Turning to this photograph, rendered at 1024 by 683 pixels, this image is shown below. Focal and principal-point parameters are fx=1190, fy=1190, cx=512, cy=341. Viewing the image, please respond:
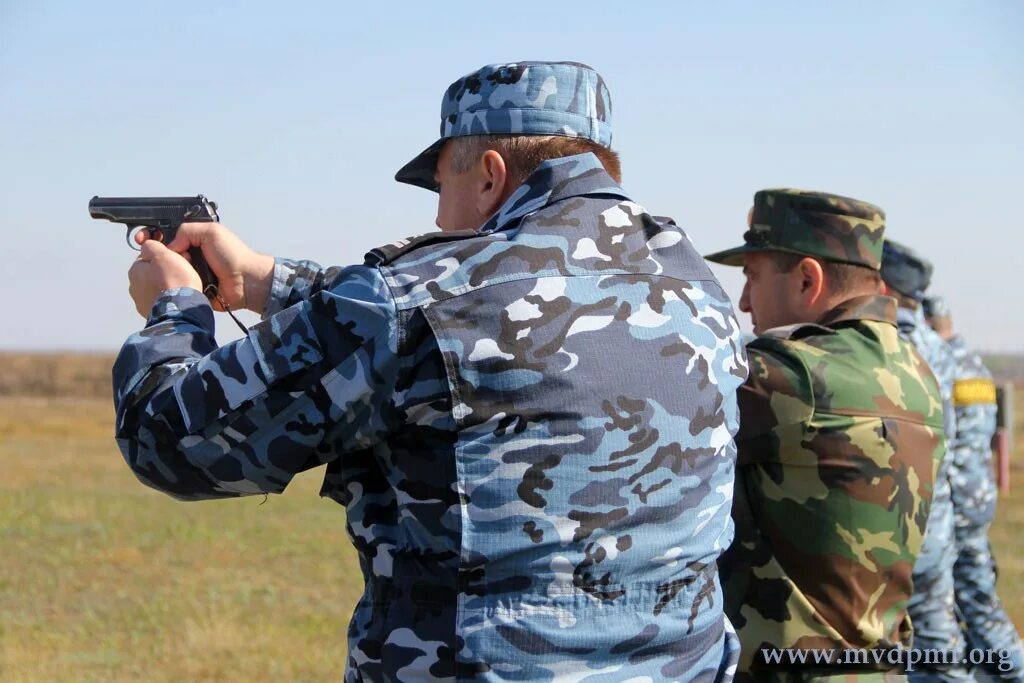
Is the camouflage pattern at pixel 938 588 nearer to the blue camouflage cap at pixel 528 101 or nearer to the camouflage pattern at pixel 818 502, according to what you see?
the camouflage pattern at pixel 818 502

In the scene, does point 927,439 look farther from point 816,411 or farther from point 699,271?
point 699,271

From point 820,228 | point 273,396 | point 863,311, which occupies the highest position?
point 820,228

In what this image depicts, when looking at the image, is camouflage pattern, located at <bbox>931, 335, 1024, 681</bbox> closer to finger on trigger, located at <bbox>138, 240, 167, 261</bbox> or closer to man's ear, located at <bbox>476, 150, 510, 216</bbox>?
man's ear, located at <bbox>476, 150, 510, 216</bbox>

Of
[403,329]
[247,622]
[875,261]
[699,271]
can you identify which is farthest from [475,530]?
[247,622]

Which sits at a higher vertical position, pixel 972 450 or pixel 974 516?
pixel 972 450

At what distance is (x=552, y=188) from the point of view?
231cm

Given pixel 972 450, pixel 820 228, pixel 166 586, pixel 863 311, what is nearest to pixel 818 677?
pixel 863 311

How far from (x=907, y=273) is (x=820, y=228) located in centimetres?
261

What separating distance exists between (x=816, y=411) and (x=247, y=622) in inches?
245

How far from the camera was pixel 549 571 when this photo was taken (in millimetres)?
2139

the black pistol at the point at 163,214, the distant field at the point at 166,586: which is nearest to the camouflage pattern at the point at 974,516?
the distant field at the point at 166,586

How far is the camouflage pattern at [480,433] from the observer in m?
2.08

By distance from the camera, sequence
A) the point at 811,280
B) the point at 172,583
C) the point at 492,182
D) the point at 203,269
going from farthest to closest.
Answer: the point at 172,583 < the point at 811,280 < the point at 203,269 < the point at 492,182

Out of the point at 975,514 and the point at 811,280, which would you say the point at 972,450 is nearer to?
the point at 975,514
